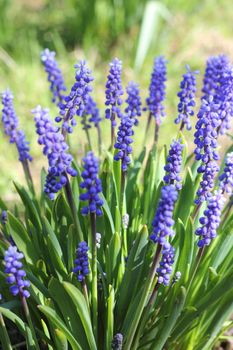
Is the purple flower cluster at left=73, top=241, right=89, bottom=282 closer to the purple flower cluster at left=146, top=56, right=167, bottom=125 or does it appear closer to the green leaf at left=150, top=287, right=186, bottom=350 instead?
the green leaf at left=150, top=287, right=186, bottom=350

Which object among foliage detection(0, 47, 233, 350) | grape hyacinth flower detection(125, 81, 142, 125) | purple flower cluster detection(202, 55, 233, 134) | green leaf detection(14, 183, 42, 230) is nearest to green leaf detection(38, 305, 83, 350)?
foliage detection(0, 47, 233, 350)

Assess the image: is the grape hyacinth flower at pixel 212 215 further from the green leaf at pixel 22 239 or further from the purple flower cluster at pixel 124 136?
the green leaf at pixel 22 239

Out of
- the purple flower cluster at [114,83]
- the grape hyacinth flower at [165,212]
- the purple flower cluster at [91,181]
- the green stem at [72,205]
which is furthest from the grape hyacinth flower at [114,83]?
the grape hyacinth flower at [165,212]

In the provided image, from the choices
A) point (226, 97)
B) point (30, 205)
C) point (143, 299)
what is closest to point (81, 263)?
point (143, 299)

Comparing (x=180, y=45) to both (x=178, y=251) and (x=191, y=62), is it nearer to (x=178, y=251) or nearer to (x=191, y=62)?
(x=191, y=62)

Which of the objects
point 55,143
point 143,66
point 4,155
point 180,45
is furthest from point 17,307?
point 180,45

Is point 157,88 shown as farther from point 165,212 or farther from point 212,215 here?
point 165,212
